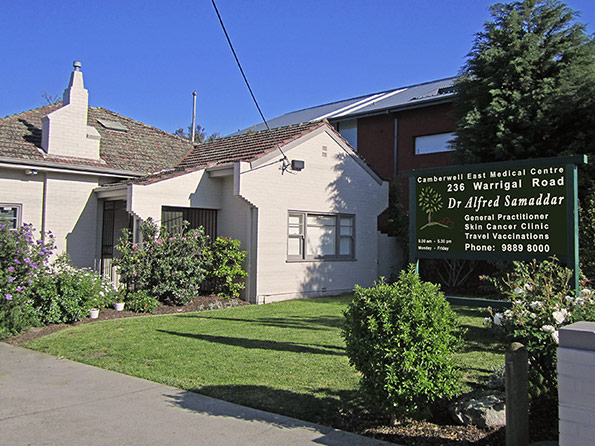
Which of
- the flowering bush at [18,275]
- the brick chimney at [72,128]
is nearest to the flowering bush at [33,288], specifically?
the flowering bush at [18,275]

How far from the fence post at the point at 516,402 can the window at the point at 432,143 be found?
1820cm

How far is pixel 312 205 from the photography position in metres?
15.9

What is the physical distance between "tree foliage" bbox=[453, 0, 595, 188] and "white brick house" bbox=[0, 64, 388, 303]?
411 cm

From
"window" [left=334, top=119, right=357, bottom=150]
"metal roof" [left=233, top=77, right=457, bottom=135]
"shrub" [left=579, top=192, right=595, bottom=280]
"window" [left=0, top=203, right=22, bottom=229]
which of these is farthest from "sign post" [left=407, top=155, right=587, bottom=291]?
"window" [left=334, top=119, right=357, bottom=150]

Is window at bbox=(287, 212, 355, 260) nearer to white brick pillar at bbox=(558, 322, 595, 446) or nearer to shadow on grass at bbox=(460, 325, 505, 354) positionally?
shadow on grass at bbox=(460, 325, 505, 354)

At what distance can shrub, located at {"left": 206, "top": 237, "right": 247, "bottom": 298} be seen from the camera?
559 inches

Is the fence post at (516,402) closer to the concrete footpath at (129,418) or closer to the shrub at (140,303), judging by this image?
the concrete footpath at (129,418)

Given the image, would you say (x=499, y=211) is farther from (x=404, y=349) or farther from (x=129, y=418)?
(x=129, y=418)

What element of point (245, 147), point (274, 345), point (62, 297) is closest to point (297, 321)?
point (274, 345)

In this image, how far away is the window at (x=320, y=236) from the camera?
15.6m

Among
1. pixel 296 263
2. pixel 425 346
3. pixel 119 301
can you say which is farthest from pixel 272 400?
pixel 296 263

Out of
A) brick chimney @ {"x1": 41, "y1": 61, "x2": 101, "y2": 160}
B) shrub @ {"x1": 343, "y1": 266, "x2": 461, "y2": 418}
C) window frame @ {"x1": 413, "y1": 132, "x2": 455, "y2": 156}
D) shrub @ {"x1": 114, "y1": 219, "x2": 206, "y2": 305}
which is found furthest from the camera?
window frame @ {"x1": 413, "y1": 132, "x2": 455, "y2": 156}

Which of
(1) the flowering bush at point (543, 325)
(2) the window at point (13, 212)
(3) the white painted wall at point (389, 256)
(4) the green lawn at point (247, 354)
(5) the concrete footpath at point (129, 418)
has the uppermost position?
(2) the window at point (13, 212)

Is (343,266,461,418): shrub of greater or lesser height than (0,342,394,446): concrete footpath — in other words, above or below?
above
